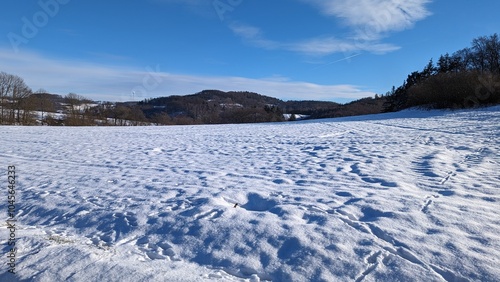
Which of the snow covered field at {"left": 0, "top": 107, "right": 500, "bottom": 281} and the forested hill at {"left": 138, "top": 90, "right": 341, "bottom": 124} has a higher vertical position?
the forested hill at {"left": 138, "top": 90, "right": 341, "bottom": 124}

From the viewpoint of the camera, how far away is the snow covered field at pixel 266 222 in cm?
348

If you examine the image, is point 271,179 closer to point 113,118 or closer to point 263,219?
point 263,219

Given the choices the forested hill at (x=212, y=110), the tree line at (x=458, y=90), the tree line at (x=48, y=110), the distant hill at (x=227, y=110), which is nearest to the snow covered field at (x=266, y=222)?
the tree line at (x=458, y=90)

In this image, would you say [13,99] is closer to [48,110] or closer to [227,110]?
[48,110]

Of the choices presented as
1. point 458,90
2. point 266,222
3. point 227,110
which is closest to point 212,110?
point 227,110

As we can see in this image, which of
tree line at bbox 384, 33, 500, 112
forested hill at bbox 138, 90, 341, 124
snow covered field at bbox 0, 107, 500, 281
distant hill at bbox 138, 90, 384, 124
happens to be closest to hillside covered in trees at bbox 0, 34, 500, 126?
tree line at bbox 384, 33, 500, 112

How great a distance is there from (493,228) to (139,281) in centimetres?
476

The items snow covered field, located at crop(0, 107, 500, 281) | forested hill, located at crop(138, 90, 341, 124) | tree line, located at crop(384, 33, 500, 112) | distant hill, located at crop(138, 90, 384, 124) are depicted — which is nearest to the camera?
snow covered field, located at crop(0, 107, 500, 281)

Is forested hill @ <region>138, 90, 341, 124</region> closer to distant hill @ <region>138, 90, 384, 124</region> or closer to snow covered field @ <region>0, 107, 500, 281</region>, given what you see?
distant hill @ <region>138, 90, 384, 124</region>

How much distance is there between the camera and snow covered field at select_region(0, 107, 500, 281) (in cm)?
348

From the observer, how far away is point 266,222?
15.0ft

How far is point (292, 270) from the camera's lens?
3434 mm

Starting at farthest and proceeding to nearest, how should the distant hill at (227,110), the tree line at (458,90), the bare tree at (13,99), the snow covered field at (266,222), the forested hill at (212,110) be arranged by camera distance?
the forested hill at (212,110) < the distant hill at (227,110) < the bare tree at (13,99) < the tree line at (458,90) < the snow covered field at (266,222)

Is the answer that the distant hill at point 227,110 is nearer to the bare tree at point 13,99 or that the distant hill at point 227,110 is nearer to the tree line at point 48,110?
the tree line at point 48,110
